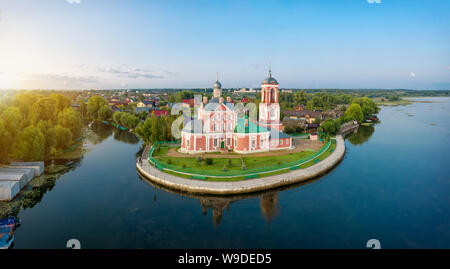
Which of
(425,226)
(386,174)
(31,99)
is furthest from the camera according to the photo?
(31,99)

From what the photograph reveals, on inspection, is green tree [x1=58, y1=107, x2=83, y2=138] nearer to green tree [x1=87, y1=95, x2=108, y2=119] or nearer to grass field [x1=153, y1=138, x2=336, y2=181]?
grass field [x1=153, y1=138, x2=336, y2=181]

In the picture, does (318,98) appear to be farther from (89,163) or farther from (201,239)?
(201,239)

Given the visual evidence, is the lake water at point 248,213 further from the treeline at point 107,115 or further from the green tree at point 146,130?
the treeline at point 107,115

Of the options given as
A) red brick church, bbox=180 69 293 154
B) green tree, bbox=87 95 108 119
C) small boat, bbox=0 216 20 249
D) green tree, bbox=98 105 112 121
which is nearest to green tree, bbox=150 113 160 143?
red brick church, bbox=180 69 293 154

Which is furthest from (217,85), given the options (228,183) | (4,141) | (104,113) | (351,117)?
(351,117)

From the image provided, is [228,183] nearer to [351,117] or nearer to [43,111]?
[43,111]

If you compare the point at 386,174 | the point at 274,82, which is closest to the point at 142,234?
the point at 386,174
